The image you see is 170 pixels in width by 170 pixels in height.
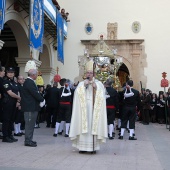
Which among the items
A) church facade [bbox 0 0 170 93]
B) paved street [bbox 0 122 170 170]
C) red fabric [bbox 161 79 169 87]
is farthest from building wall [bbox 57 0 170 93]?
paved street [bbox 0 122 170 170]

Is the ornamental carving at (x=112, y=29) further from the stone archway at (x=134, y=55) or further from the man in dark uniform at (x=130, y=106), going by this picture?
the man in dark uniform at (x=130, y=106)

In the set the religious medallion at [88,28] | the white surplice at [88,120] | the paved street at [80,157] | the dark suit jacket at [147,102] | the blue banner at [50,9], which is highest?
the religious medallion at [88,28]

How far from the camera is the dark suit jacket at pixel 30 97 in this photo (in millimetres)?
7468

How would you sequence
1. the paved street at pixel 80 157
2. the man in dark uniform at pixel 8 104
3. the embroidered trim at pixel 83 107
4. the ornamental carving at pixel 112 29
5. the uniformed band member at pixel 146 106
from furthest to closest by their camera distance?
the ornamental carving at pixel 112 29 < the uniformed band member at pixel 146 106 < the man in dark uniform at pixel 8 104 < the embroidered trim at pixel 83 107 < the paved street at pixel 80 157

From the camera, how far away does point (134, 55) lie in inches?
759

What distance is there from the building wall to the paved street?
11166 millimetres

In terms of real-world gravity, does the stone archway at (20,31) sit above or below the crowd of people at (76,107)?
above

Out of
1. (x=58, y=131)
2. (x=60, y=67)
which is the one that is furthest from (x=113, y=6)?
(x=58, y=131)

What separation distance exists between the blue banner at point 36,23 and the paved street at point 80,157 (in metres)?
4.47

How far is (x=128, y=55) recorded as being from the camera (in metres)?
19.4

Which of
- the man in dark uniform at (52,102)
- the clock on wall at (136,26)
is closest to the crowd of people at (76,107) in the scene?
the man in dark uniform at (52,102)

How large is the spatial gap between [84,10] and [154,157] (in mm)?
14168

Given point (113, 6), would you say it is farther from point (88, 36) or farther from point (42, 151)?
point (42, 151)

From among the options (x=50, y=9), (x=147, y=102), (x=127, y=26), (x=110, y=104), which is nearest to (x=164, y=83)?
(x=147, y=102)
